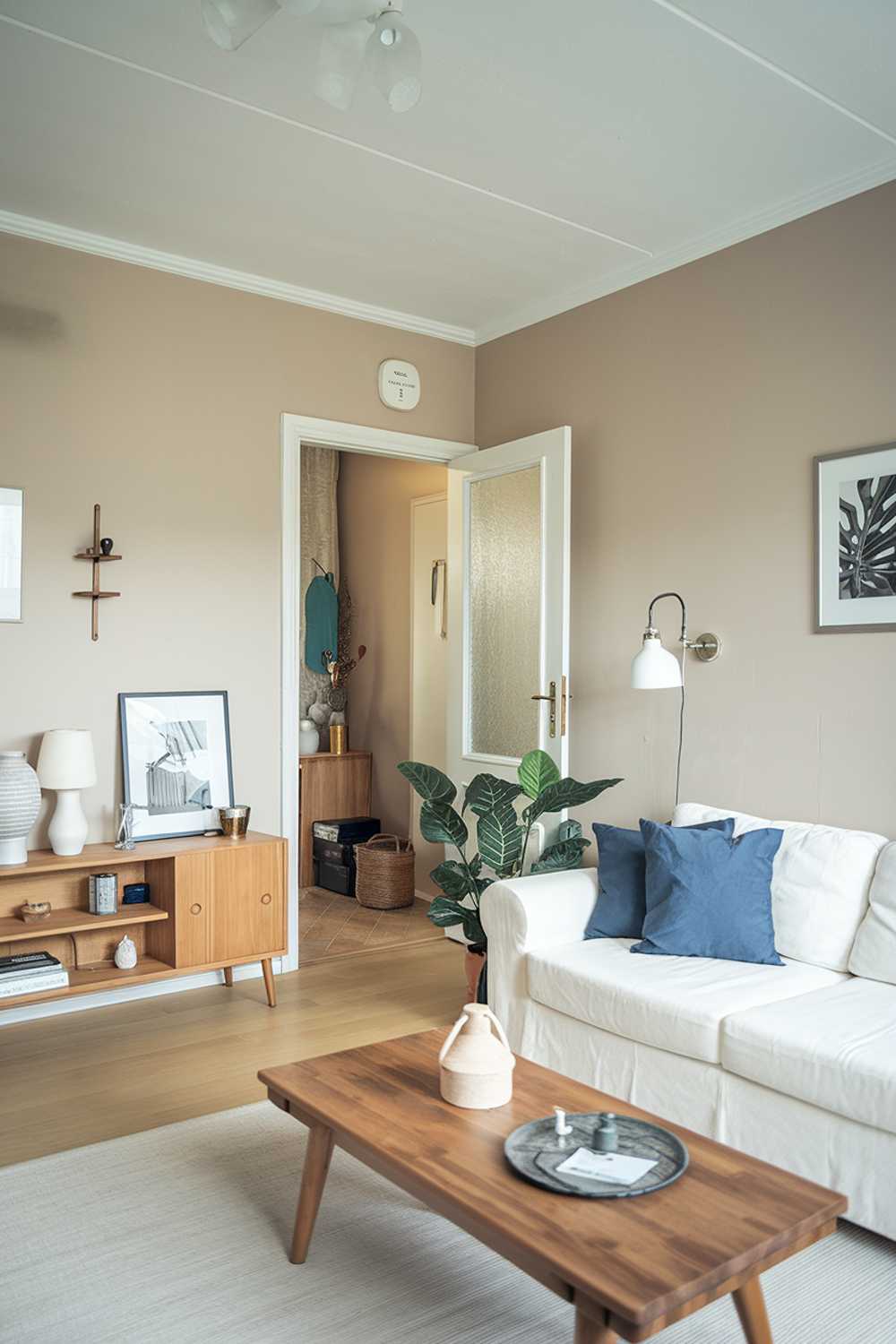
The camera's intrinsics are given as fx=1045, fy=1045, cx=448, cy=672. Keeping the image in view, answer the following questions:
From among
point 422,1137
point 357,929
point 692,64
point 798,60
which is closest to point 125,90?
point 692,64

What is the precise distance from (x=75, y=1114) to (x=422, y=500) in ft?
12.6

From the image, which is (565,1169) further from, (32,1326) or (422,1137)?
(32,1326)

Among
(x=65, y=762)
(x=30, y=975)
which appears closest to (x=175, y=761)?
(x=65, y=762)

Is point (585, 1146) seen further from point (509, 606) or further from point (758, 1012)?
point (509, 606)

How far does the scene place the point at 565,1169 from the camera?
1.81m

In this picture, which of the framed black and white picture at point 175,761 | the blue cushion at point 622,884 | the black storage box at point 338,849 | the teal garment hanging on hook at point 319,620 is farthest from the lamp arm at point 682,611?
the teal garment hanging on hook at point 319,620

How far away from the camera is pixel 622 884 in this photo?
11.0 feet

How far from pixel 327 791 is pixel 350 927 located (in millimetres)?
1191

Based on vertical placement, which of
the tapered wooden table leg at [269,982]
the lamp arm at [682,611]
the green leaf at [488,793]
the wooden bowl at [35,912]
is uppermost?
the lamp arm at [682,611]

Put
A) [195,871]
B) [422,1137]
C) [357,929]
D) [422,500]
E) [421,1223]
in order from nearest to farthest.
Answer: [422,1137] → [421,1223] → [195,871] → [357,929] → [422,500]

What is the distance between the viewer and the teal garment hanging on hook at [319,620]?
656 cm

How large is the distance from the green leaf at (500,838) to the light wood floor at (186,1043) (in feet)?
2.00

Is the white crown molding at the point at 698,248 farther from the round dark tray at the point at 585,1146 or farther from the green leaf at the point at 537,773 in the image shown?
the round dark tray at the point at 585,1146

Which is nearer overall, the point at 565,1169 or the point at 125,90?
the point at 565,1169
